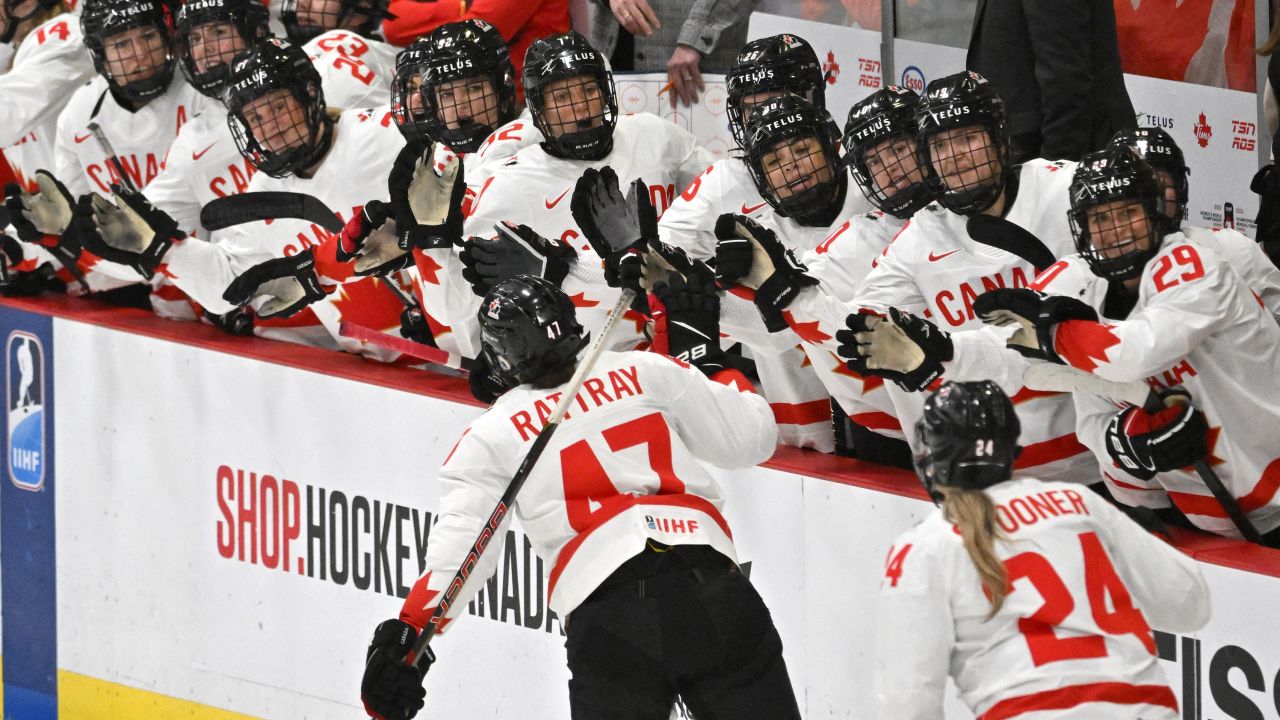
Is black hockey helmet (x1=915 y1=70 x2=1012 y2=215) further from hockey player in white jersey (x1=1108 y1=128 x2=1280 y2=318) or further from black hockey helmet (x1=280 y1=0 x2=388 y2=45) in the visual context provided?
black hockey helmet (x1=280 y1=0 x2=388 y2=45)

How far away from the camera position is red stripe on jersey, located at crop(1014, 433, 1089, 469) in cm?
447

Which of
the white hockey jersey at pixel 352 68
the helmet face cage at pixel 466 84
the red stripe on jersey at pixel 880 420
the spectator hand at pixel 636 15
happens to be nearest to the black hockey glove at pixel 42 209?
the white hockey jersey at pixel 352 68

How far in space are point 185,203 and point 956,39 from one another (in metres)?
2.46

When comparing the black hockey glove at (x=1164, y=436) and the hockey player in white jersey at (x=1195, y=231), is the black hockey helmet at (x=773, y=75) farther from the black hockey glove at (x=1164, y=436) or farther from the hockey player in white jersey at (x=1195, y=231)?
the black hockey glove at (x=1164, y=436)

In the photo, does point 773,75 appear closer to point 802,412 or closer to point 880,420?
point 802,412

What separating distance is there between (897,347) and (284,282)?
1.91m

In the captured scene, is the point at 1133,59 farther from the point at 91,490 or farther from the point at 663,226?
the point at 91,490

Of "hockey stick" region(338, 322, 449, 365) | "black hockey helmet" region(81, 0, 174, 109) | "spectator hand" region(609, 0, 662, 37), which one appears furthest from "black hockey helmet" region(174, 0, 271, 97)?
"spectator hand" region(609, 0, 662, 37)

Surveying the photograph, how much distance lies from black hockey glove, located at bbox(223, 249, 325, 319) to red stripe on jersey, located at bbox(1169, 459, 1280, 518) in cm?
238

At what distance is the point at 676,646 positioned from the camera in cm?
388

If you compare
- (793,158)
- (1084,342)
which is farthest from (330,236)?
(1084,342)

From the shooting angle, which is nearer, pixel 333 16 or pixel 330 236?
pixel 330 236

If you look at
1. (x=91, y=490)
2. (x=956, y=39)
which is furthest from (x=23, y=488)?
(x=956, y=39)

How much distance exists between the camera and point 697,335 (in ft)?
14.1
